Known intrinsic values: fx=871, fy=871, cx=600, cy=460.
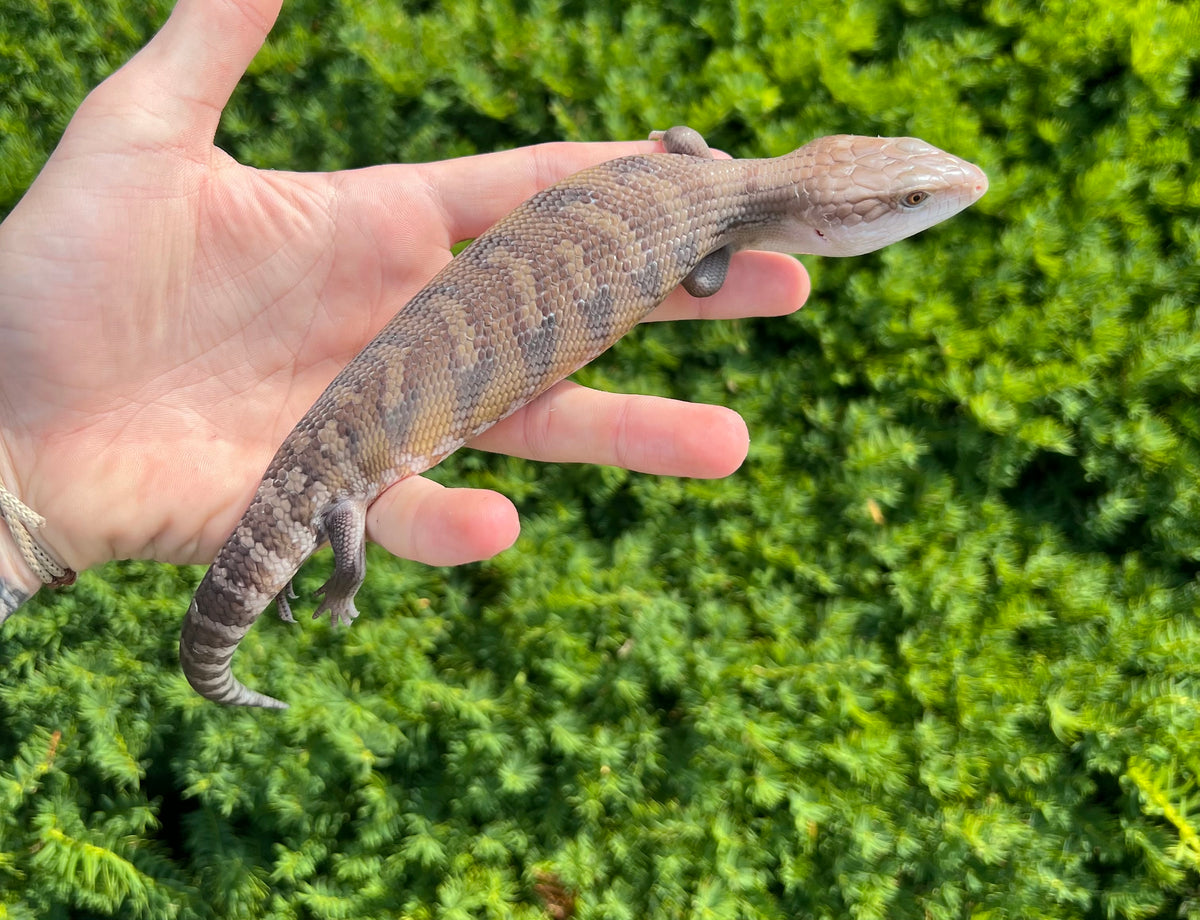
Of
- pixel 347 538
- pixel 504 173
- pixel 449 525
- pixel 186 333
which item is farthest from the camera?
pixel 504 173

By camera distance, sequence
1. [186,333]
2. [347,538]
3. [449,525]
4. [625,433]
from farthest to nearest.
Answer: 1. [186,333]
2. [625,433]
3. [347,538]
4. [449,525]

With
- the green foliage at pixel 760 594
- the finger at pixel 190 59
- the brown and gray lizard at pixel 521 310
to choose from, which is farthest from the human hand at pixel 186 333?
the green foliage at pixel 760 594

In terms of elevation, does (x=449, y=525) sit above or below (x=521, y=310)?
below

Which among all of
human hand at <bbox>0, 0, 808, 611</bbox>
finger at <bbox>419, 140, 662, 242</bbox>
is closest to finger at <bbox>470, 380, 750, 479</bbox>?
human hand at <bbox>0, 0, 808, 611</bbox>

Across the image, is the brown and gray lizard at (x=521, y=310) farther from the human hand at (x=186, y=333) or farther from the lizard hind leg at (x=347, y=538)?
the human hand at (x=186, y=333)

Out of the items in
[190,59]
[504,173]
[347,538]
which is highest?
[190,59]

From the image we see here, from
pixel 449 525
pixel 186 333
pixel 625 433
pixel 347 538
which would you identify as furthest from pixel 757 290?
pixel 186 333

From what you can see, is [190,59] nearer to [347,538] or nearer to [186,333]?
[186,333]

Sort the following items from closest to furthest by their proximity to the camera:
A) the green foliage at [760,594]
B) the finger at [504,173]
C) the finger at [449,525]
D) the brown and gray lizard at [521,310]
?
the finger at [449,525], the brown and gray lizard at [521,310], the green foliage at [760,594], the finger at [504,173]
